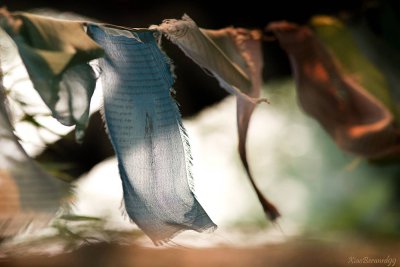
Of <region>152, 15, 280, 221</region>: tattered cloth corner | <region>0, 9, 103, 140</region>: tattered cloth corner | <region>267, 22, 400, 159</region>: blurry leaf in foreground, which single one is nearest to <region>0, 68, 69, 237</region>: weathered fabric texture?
<region>0, 9, 103, 140</region>: tattered cloth corner

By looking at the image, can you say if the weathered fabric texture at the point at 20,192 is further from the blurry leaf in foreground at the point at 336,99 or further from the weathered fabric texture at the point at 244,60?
the blurry leaf in foreground at the point at 336,99

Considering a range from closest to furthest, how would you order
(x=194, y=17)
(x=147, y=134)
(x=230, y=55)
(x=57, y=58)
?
(x=57, y=58)
(x=147, y=134)
(x=230, y=55)
(x=194, y=17)

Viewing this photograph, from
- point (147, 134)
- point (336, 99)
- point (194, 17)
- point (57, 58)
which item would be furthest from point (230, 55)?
point (194, 17)

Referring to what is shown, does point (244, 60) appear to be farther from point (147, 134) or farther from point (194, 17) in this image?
point (194, 17)

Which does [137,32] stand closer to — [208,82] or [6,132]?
[6,132]

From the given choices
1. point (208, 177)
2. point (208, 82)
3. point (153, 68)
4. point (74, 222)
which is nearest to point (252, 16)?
point (208, 82)
